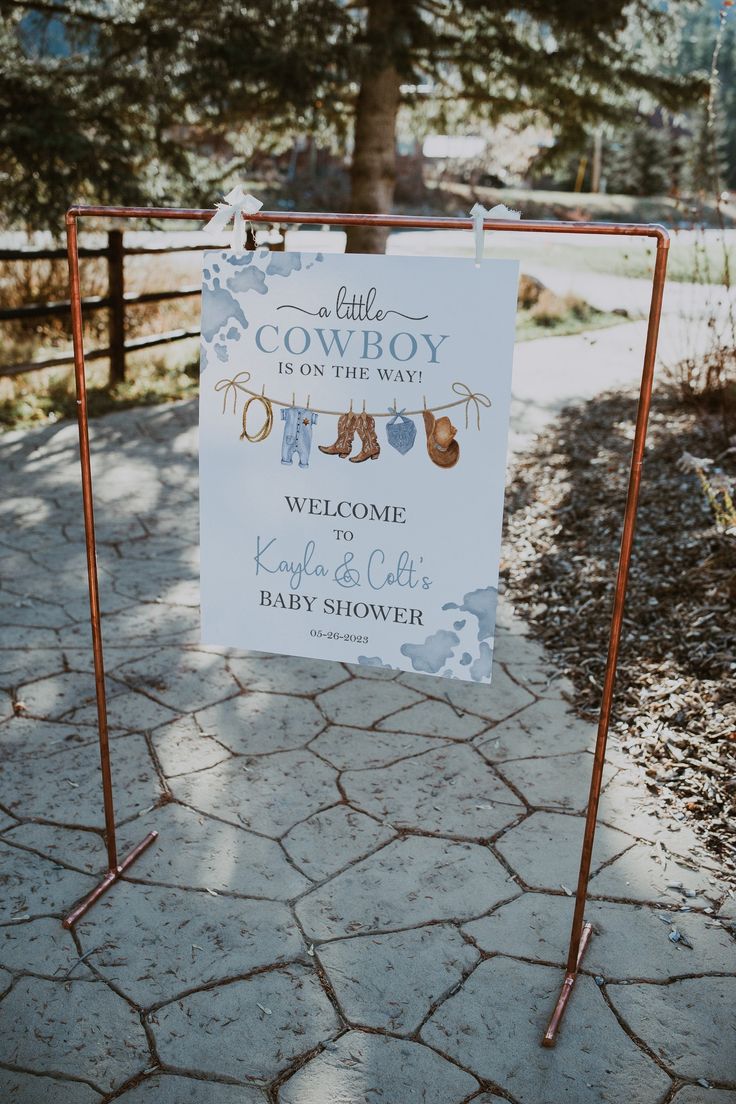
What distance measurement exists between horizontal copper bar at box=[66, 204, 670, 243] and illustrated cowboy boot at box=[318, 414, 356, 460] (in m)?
0.42

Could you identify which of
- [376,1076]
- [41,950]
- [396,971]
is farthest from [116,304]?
[376,1076]

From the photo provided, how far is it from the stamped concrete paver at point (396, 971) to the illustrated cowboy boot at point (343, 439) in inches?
48.7

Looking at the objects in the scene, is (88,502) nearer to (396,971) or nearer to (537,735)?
(396,971)

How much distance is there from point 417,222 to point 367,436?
475 mm

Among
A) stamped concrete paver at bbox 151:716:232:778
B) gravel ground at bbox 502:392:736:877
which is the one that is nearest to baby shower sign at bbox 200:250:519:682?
stamped concrete paver at bbox 151:716:232:778

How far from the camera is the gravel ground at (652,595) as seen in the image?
10.6 ft

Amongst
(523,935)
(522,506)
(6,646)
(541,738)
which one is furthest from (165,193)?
(523,935)

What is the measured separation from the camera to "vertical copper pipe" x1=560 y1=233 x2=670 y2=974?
6.23 ft

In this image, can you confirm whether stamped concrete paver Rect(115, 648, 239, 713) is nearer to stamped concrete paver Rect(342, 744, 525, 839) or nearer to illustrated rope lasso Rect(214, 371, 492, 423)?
stamped concrete paver Rect(342, 744, 525, 839)

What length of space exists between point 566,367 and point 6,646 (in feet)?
23.0

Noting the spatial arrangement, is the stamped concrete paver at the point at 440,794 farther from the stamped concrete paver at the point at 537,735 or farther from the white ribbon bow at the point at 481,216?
the white ribbon bow at the point at 481,216

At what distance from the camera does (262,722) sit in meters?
3.45

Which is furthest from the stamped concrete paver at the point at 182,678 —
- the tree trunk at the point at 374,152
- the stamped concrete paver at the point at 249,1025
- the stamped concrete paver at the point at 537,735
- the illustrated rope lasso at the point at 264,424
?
the tree trunk at the point at 374,152

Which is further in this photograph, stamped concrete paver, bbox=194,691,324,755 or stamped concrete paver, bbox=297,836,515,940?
stamped concrete paver, bbox=194,691,324,755
